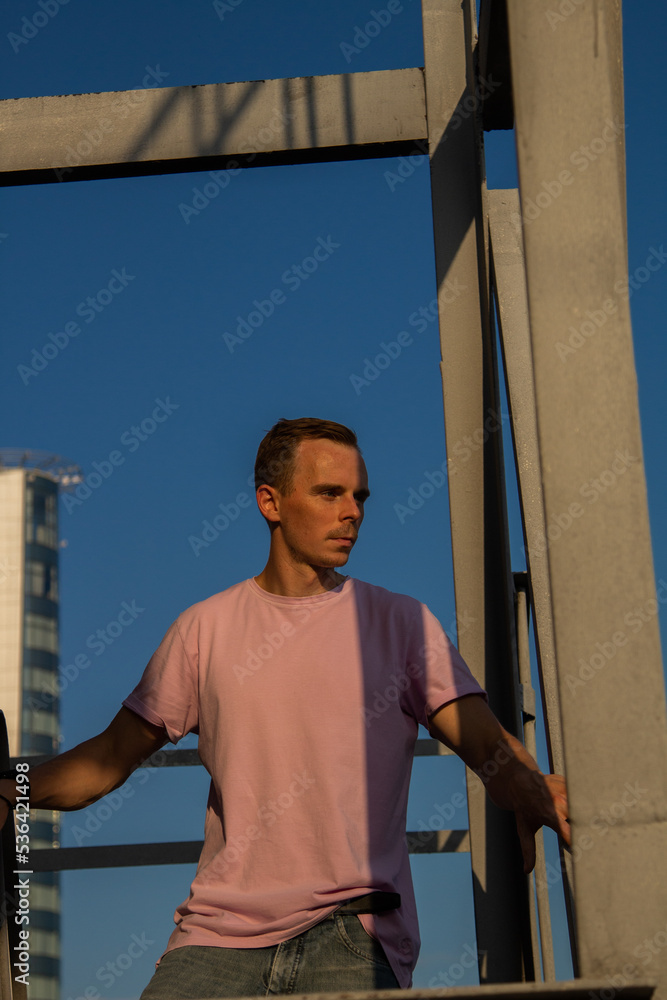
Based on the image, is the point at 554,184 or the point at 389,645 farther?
the point at 389,645

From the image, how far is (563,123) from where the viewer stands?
1.86 m

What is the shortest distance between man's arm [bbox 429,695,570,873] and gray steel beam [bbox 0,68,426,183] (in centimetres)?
228

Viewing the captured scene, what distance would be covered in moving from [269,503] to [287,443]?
0.18 m

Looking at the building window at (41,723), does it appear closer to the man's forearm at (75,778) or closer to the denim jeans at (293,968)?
the man's forearm at (75,778)

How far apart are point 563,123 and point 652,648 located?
88 cm

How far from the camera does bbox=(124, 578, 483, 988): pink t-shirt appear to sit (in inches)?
101

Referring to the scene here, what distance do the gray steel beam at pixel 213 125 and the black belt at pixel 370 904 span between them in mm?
2692

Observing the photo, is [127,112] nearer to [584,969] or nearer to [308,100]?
[308,100]

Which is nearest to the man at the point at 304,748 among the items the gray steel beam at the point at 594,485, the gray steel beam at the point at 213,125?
the gray steel beam at the point at 594,485

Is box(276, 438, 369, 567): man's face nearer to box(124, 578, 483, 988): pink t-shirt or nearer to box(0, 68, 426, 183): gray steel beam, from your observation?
box(124, 578, 483, 988): pink t-shirt

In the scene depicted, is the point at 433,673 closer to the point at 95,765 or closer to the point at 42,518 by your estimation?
the point at 95,765

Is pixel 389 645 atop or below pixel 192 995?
atop

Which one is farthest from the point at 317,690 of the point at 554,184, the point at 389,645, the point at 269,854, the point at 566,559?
the point at 554,184

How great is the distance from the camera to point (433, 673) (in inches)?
110
